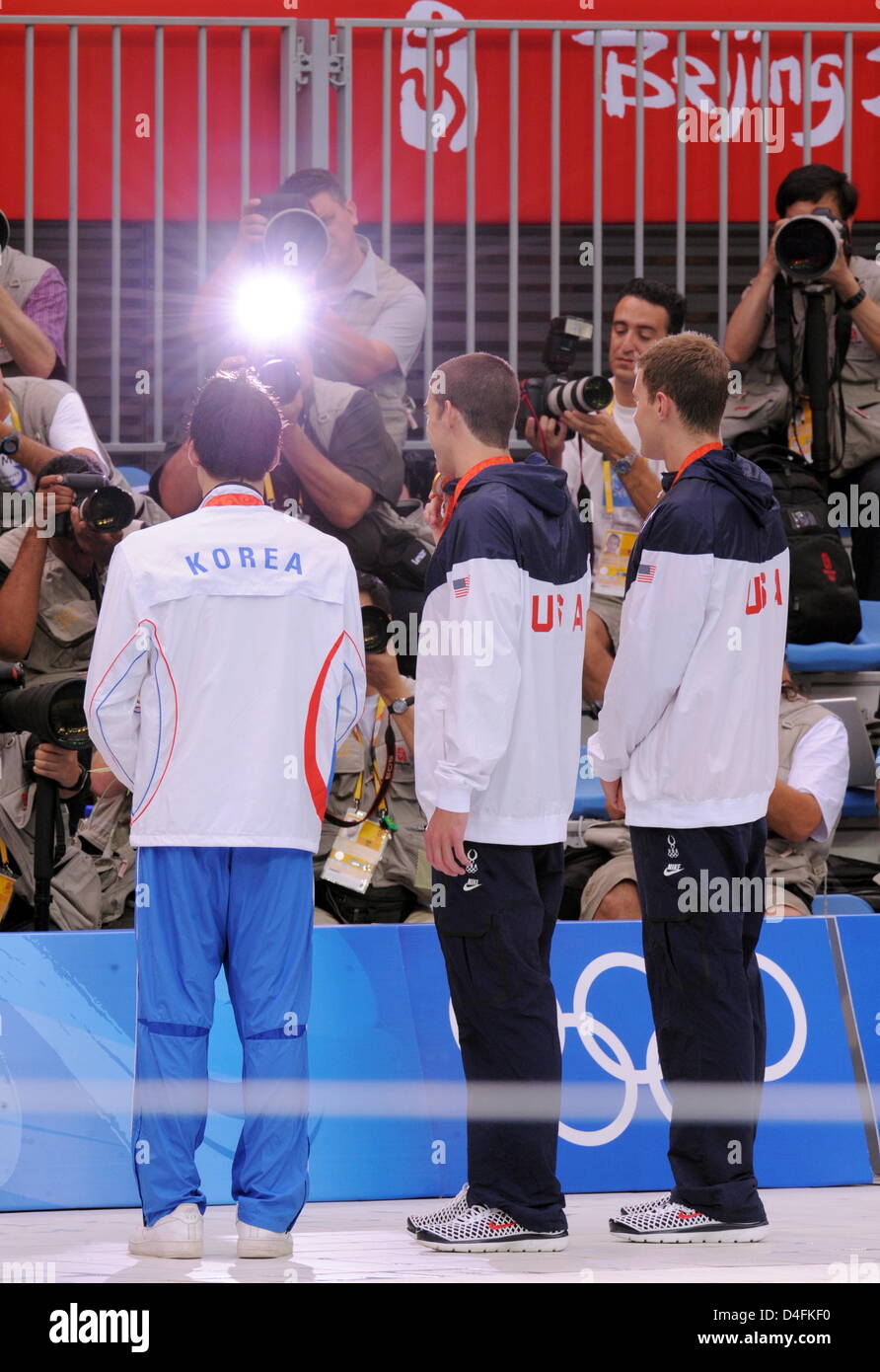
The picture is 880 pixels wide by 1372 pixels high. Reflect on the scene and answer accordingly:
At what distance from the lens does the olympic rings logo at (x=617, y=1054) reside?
14.2ft

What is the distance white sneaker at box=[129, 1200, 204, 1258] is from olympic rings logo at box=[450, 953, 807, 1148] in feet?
3.58

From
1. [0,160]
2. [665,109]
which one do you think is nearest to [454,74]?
[665,109]

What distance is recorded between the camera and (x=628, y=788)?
12.4ft

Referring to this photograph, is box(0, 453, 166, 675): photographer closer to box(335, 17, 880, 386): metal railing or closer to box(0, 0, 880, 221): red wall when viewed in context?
box(335, 17, 880, 386): metal railing

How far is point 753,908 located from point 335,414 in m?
3.16

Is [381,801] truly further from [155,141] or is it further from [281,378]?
[155,141]

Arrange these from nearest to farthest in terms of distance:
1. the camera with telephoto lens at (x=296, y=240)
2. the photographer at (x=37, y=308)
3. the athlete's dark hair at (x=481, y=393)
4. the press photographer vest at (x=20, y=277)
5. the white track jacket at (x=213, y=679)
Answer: the white track jacket at (x=213, y=679) → the athlete's dark hair at (x=481, y=393) → the camera with telephoto lens at (x=296, y=240) → the photographer at (x=37, y=308) → the press photographer vest at (x=20, y=277)

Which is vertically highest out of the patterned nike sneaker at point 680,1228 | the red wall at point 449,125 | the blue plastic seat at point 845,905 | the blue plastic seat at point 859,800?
the red wall at point 449,125

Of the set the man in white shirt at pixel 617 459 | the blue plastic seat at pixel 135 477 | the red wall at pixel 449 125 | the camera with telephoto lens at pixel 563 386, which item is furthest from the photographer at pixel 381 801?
the red wall at pixel 449 125

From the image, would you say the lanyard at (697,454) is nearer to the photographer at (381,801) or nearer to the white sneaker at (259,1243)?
the photographer at (381,801)

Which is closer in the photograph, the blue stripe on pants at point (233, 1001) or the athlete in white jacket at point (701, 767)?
the blue stripe on pants at point (233, 1001)

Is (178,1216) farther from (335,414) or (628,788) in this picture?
(335,414)

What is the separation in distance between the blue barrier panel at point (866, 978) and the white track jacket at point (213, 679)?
5.61 feet

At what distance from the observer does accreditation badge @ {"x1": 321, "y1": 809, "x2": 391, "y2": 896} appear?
16.6 ft
